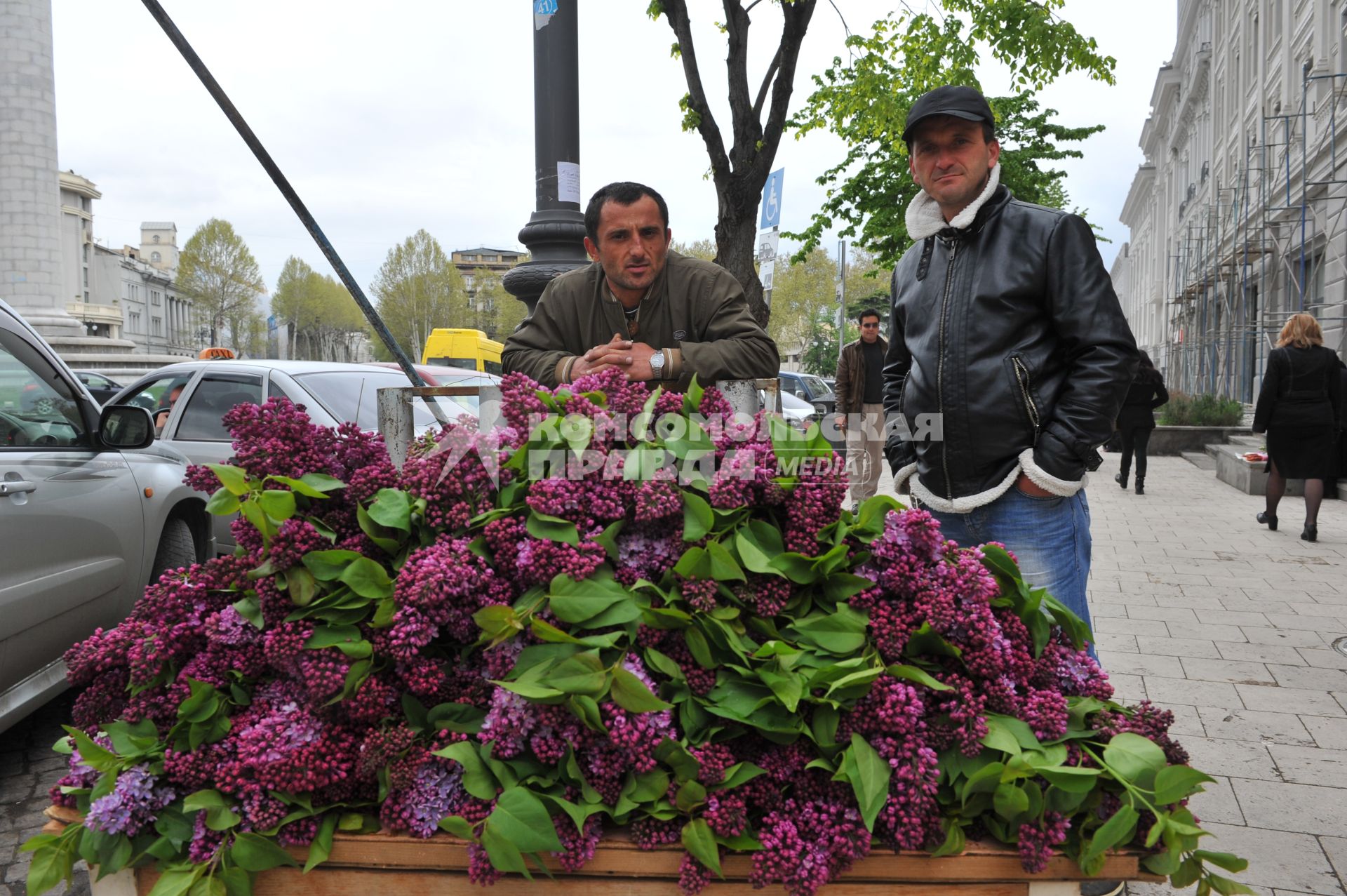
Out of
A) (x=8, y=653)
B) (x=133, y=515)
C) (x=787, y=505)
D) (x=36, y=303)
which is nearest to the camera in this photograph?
(x=787, y=505)

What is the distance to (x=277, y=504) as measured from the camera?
1.76 m

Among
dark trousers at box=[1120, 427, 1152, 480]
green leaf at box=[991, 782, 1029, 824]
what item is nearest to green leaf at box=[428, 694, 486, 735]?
green leaf at box=[991, 782, 1029, 824]

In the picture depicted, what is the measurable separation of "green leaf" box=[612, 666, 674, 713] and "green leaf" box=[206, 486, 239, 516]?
2.65ft

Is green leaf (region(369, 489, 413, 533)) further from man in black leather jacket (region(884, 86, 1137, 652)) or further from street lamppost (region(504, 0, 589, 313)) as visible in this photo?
street lamppost (region(504, 0, 589, 313))

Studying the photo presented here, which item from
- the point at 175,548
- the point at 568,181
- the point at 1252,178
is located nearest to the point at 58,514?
the point at 175,548

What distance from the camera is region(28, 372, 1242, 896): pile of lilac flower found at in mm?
1523

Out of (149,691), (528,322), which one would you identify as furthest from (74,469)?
(149,691)

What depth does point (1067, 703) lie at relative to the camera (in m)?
1.70

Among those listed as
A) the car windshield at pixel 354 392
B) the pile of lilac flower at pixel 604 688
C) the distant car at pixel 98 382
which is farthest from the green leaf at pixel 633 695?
the distant car at pixel 98 382

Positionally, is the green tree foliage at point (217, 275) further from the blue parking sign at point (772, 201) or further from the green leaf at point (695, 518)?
the green leaf at point (695, 518)

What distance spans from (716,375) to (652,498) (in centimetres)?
107

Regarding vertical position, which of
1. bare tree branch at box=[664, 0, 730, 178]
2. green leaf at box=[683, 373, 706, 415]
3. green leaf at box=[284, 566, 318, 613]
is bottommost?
green leaf at box=[284, 566, 318, 613]

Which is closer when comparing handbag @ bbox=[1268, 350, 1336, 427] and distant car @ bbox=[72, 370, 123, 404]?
handbag @ bbox=[1268, 350, 1336, 427]

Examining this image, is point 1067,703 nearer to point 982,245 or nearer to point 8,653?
point 982,245
